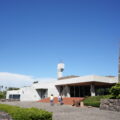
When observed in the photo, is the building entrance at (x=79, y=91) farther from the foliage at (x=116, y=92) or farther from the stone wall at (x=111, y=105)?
the foliage at (x=116, y=92)

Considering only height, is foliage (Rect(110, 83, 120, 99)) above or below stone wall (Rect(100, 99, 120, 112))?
above

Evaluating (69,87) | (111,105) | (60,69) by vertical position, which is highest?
(60,69)

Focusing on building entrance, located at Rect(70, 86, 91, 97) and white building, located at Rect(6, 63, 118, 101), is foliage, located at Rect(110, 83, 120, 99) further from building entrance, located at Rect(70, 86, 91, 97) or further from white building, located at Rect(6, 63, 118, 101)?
building entrance, located at Rect(70, 86, 91, 97)

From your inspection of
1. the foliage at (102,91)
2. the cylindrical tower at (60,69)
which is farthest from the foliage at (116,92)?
the cylindrical tower at (60,69)

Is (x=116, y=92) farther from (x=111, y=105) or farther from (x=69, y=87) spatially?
(x=69, y=87)

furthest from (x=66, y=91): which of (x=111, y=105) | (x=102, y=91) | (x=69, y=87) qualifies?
(x=111, y=105)

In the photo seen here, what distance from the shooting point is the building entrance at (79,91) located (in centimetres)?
3392

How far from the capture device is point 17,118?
29.3 feet

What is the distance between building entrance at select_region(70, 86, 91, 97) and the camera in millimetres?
33922

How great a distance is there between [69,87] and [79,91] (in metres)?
2.27

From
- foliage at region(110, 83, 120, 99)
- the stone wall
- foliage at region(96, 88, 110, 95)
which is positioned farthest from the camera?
foliage at region(96, 88, 110, 95)

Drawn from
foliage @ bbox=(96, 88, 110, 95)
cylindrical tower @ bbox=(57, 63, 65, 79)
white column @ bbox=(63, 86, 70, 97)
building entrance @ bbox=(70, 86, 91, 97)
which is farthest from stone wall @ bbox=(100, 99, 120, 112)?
cylindrical tower @ bbox=(57, 63, 65, 79)

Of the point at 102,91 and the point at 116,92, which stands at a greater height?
the point at 116,92

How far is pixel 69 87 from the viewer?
1426 inches
